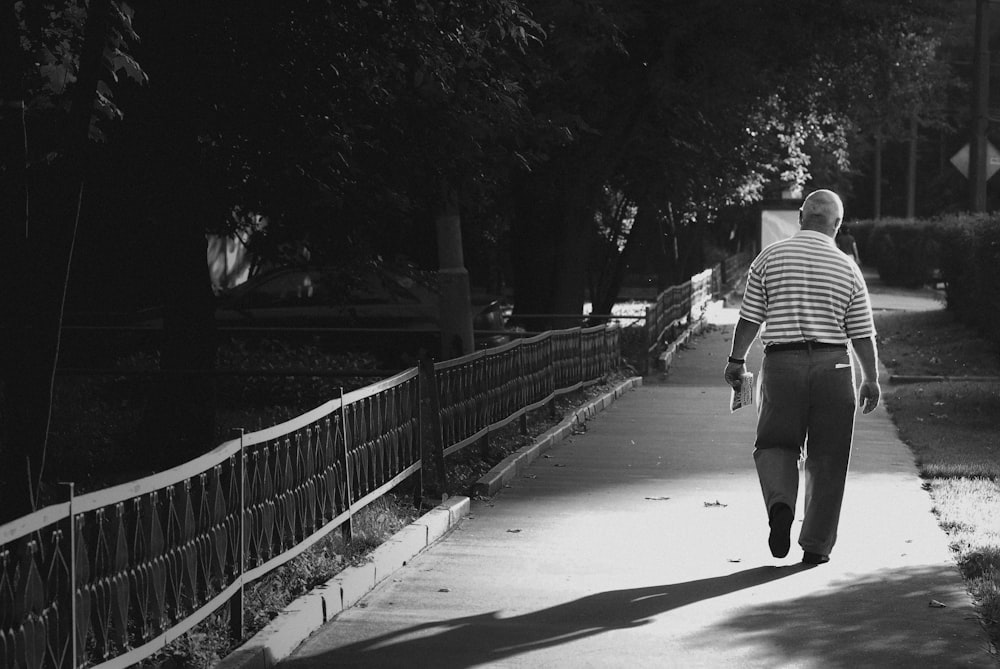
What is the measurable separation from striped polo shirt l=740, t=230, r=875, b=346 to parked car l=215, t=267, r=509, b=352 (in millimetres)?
9911

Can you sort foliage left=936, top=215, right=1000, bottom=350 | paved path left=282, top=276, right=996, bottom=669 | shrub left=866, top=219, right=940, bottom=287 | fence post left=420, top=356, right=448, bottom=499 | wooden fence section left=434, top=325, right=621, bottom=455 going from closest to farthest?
paved path left=282, top=276, right=996, bottom=669, fence post left=420, top=356, right=448, bottom=499, wooden fence section left=434, top=325, right=621, bottom=455, foliage left=936, top=215, right=1000, bottom=350, shrub left=866, top=219, right=940, bottom=287

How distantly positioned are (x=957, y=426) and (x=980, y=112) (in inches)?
504

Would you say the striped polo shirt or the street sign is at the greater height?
the street sign

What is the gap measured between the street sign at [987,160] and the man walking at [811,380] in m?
19.0

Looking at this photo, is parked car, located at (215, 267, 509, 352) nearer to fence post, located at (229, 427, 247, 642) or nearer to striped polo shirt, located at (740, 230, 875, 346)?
striped polo shirt, located at (740, 230, 875, 346)

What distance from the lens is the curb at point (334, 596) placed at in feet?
19.5

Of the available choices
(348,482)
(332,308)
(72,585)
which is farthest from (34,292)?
(332,308)

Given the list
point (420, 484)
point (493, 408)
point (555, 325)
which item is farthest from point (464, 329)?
point (555, 325)

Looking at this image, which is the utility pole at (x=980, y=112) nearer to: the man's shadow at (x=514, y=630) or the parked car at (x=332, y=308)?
the parked car at (x=332, y=308)

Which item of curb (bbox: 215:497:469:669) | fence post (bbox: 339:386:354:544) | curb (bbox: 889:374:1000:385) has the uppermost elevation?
fence post (bbox: 339:386:354:544)

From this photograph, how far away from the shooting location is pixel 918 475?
1158 cm

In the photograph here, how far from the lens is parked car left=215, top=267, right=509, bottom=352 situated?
18969 mm

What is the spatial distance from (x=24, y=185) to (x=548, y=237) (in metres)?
17.3

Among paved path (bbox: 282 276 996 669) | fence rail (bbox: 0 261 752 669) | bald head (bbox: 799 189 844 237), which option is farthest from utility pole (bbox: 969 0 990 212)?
bald head (bbox: 799 189 844 237)
